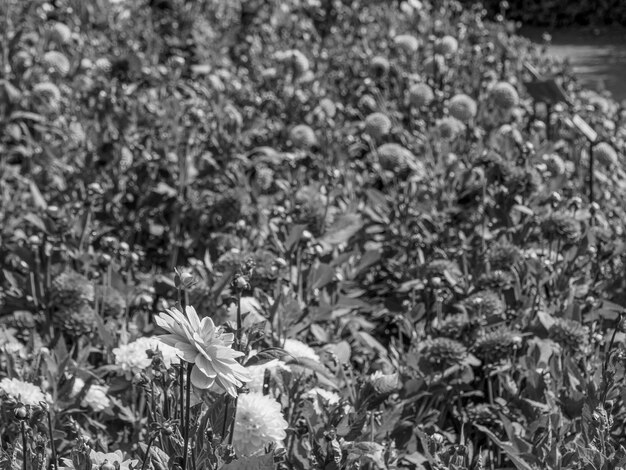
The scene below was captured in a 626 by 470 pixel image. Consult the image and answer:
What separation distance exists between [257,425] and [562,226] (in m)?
1.26

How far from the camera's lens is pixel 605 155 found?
11.7ft

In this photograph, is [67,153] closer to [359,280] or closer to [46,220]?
[46,220]

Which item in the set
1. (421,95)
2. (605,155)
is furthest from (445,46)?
(605,155)

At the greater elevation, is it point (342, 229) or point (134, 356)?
point (134, 356)

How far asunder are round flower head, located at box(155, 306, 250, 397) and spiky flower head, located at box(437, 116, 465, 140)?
237cm

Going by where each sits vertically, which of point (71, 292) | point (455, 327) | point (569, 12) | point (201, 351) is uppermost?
point (201, 351)

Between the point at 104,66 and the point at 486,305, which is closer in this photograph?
the point at 486,305

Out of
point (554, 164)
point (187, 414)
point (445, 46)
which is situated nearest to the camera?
point (187, 414)

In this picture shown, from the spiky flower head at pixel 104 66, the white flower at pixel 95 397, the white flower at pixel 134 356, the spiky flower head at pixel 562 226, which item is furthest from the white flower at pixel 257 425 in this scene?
the spiky flower head at pixel 104 66

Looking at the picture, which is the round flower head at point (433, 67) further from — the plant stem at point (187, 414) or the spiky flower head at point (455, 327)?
the plant stem at point (187, 414)

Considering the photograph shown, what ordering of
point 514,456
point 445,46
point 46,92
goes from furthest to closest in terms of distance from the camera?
point 445,46 → point 46,92 → point 514,456

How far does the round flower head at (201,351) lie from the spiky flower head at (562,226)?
155cm

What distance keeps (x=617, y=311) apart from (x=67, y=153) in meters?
2.19

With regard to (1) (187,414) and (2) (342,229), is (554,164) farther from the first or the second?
(1) (187,414)
